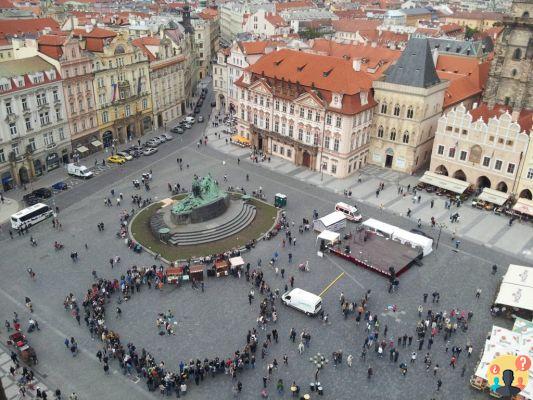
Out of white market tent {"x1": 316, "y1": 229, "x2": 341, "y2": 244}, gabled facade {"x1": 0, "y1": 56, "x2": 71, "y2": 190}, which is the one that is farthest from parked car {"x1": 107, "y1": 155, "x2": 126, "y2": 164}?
white market tent {"x1": 316, "y1": 229, "x2": 341, "y2": 244}

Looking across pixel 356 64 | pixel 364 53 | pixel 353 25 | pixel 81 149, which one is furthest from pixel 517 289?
Answer: pixel 353 25

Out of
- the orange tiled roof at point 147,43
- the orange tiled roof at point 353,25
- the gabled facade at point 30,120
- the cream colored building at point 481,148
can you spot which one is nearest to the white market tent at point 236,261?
the cream colored building at point 481,148

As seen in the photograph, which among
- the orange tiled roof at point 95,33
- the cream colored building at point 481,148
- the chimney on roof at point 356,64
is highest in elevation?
the orange tiled roof at point 95,33

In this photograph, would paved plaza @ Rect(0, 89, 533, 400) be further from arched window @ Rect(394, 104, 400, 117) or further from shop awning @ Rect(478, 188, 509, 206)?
arched window @ Rect(394, 104, 400, 117)

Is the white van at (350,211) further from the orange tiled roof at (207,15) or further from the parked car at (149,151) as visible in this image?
the orange tiled roof at (207,15)

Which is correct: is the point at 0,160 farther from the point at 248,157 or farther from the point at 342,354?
the point at 342,354

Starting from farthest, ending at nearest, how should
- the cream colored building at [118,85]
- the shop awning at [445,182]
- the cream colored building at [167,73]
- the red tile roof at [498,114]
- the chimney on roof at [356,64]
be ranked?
the cream colored building at [167,73], the cream colored building at [118,85], the chimney on roof at [356,64], the shop awning at [445,182], the red tile roof at [498,114]

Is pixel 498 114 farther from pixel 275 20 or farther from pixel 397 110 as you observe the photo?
pixel 275 20

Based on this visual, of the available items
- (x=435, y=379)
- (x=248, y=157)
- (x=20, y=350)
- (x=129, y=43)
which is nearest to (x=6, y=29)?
(x=129, y=43)
